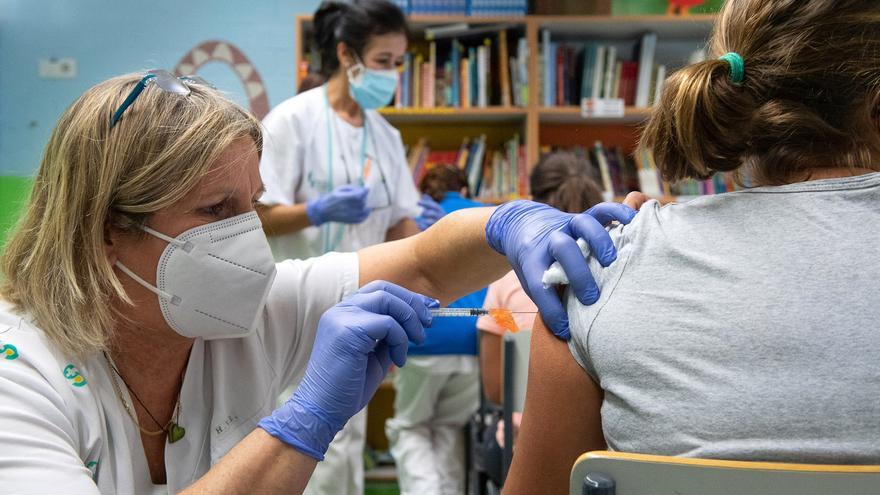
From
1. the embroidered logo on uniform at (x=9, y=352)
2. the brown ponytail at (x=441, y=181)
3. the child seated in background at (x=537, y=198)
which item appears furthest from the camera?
the brown ponytail at (x=441, y=181)

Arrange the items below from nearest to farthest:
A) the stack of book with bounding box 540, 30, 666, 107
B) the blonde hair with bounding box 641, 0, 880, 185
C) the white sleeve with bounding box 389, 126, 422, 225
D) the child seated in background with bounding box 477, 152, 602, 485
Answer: the blonde hair with bounding box 641, 0, 880, 185
the child seated in background with bounding box 477, 152, 602, 485
the white sleeve with bounding box 389, 126, 422, 225
the stack of book with bounding box 540, 30, 666, 107

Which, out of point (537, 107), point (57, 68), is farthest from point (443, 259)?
point (537, 107)

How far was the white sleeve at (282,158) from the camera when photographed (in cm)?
240

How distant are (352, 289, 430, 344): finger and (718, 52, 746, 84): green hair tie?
1.80 feet

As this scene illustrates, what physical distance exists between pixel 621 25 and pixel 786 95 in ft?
9.98

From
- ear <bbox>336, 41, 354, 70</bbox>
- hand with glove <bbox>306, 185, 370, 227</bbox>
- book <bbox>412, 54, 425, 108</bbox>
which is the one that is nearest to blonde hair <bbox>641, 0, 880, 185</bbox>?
hand with glove <bbox>306, 185, 370, 227</bbox>

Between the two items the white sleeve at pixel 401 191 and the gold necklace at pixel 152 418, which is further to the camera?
the white sleeve at pixel 401 191

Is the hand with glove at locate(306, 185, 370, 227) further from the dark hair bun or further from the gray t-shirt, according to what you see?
the gray t-shirt

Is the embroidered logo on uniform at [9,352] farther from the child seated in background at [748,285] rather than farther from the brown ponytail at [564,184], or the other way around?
the brown ponytail at [564,184]

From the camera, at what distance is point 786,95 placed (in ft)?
2.93

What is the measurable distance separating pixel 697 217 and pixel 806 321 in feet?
0.57

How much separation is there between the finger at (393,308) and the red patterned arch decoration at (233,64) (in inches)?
98.0

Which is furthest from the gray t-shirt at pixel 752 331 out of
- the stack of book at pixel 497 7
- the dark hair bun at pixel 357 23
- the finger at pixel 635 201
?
the stack of book at pixel 497 7

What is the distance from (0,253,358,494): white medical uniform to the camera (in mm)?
941
